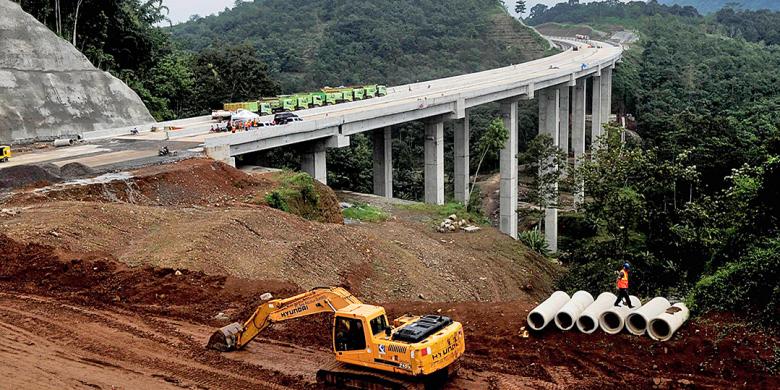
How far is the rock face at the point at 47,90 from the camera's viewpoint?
138 ft

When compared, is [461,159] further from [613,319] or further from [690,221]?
[613,319]

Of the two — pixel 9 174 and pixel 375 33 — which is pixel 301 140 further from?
pixel 375 33

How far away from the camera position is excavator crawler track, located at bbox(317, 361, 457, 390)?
14.5 meters

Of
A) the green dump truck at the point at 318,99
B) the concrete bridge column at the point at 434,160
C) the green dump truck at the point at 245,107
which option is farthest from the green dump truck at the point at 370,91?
the green dump truck at the point at 245,107

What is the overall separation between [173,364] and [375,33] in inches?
4961

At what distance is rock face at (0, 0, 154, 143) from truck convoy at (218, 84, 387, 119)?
6692mm

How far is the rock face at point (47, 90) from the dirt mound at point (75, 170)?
1201cm

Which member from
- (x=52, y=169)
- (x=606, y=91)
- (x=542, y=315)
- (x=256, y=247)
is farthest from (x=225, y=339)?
(x=606, y=91)

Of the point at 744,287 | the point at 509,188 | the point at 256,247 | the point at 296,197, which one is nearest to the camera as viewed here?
the point at 744,287

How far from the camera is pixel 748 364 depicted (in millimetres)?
16188

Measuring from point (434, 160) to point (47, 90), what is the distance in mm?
26608

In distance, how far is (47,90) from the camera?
44.2m

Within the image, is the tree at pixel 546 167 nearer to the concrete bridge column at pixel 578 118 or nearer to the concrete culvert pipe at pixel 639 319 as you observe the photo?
the concrete culvert pipe at pixel 639 319

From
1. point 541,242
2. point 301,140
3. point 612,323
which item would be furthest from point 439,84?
point 612,323
